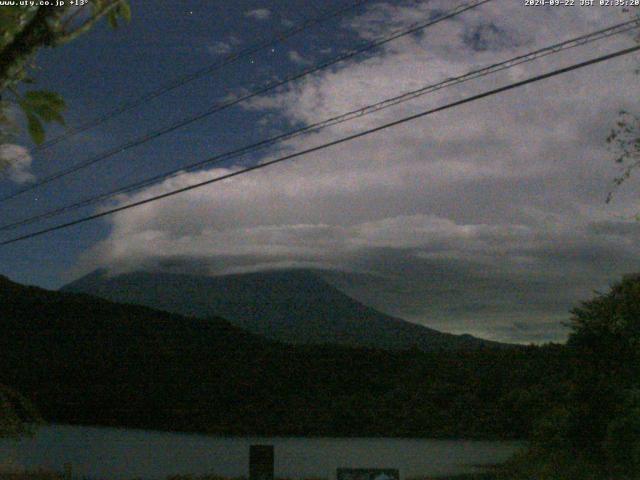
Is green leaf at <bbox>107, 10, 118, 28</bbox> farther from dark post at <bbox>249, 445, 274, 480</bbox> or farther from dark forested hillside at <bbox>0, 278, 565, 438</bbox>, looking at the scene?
dark forested hillside at <bbox>0, 278, 565, 438</bbox>

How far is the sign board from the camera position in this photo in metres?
12.1

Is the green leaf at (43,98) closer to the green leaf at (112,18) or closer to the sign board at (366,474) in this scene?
the green leaf at (112,18)

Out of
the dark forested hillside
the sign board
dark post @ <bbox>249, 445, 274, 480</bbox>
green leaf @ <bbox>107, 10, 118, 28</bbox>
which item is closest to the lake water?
the dark forested hillside

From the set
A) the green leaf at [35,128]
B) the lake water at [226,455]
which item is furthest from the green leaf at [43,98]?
the lake water at [226,455]

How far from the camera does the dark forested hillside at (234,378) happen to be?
80.5ft

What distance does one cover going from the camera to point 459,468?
1944 cm

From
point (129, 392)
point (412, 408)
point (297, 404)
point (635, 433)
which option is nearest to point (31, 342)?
point (129, 392)

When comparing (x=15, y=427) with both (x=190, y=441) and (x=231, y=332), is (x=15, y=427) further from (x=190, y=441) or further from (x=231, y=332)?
(x=231, y=332)

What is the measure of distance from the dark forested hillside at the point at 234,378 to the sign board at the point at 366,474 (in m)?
8.91

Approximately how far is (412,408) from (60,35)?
78.6 feet

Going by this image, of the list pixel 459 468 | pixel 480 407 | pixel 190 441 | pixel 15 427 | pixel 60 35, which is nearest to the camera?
pixel 60 35

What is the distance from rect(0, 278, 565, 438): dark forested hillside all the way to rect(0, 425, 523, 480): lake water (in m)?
1.29

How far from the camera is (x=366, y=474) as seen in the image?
39.7 ft

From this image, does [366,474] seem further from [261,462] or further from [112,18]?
[112,18]
